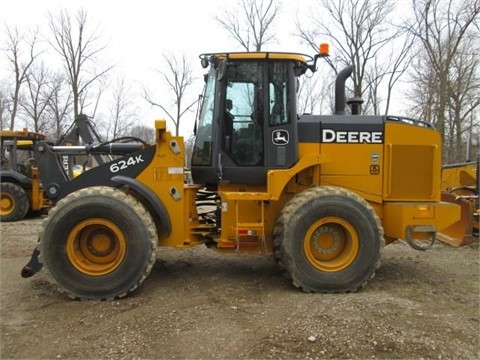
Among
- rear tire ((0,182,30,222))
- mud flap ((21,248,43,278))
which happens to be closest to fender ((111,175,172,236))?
mud flap ((21,248,43,278))

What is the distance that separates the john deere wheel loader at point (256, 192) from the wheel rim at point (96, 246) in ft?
0.04

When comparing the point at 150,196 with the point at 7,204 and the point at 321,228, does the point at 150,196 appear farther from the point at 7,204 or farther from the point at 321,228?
the point at 7,204

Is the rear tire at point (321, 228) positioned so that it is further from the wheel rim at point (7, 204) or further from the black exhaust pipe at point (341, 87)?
the wheel rim at point (7, 204)

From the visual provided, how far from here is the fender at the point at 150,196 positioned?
17.7ft

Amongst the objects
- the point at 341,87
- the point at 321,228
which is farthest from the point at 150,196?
the point at 341,87

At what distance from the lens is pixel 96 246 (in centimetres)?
527

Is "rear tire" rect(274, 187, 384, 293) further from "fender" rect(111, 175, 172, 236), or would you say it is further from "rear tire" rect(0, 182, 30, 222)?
"rear tire" rect(0, 182, 30, 222)

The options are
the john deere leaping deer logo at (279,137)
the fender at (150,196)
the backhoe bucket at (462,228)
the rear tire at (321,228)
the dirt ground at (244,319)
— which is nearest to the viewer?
the dirt ground at (244,319)

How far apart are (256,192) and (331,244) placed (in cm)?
108

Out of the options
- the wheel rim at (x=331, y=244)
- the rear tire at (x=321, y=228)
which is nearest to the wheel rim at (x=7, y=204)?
the rear tire at (x=321, y=228)

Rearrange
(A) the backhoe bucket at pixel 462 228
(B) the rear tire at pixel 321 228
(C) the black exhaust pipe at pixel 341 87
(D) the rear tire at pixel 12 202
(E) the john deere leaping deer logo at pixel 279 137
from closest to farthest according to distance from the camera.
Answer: (B) the rear tire at pixel 321 228 < (E) the john deere leaping deer logo at pixel 279 137 < (C) the black exhaust pipe at pixel 341 87 < (A) the backhoe bucket at pixel 462 228 < (D) the rear tire at pixel 12 202

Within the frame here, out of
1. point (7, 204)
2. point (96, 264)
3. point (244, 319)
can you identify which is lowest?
point (244, 319)

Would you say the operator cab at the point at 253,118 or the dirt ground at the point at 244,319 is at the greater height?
the operator cab at the point at 253,118

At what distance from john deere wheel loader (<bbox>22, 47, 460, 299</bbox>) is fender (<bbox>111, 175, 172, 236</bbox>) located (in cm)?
2
